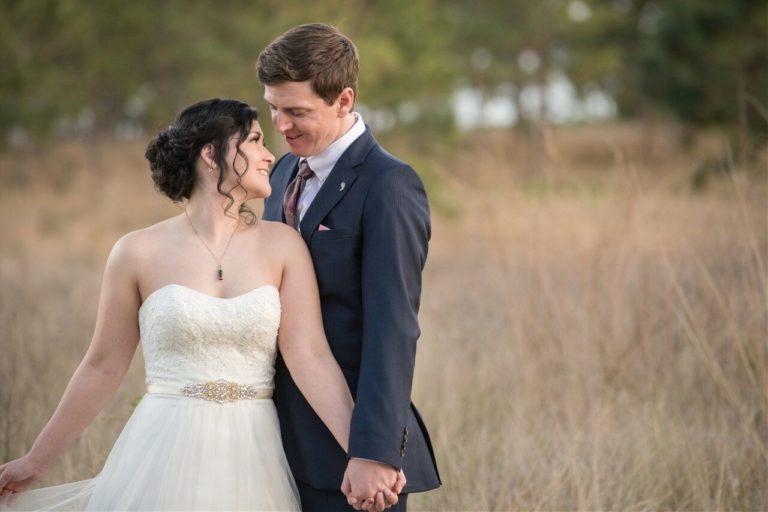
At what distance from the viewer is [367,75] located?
17109 millimetres

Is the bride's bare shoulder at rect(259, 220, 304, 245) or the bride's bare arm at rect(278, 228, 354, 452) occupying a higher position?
the bride's bare shoulder at rect(259, 220, 304, 245)

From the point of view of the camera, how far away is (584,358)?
5.98m

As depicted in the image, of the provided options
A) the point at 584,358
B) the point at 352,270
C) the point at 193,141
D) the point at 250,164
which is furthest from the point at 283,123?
the point at 584,358

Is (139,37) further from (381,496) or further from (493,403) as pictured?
(381,496)

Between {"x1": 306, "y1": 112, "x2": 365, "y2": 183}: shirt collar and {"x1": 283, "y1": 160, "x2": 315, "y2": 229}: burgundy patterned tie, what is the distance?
0.16ft

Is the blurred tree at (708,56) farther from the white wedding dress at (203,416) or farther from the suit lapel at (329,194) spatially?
the white wedding dress at (203,416)

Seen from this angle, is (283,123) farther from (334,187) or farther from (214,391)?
(214,391)

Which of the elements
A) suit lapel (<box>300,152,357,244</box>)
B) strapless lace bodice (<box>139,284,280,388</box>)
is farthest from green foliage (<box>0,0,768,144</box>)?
strapless lace bodice (<box>139,284,280,388</box>)

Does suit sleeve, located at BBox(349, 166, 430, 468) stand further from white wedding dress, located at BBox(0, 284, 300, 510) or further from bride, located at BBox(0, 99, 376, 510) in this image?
white wedding dress, located at BBox(0, 284, 300, 510)

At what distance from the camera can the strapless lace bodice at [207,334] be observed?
103 inches

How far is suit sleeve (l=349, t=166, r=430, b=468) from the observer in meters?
2.57

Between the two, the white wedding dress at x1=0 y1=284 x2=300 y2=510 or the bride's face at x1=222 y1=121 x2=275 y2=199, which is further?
the bride's face at x1=222 y1=121 x2=275 y2=199

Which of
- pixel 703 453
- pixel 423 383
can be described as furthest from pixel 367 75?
pixel 703 453

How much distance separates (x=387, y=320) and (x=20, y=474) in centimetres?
123
